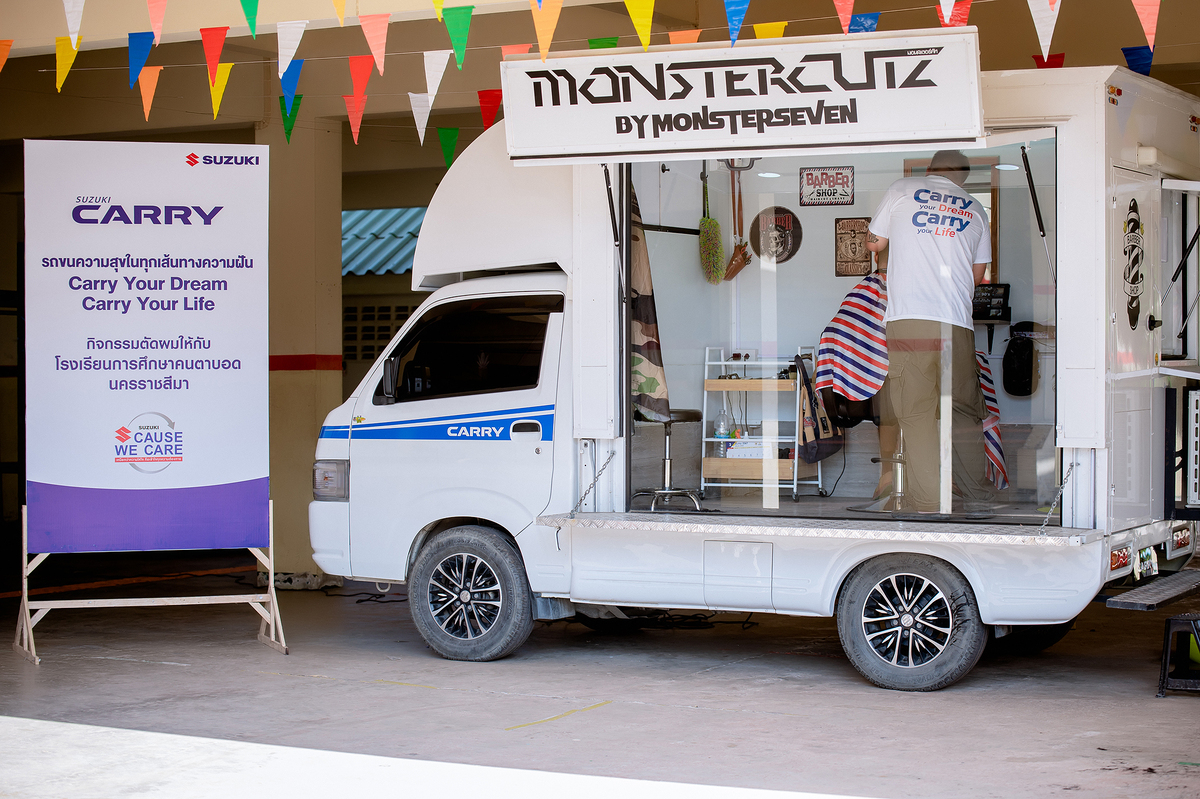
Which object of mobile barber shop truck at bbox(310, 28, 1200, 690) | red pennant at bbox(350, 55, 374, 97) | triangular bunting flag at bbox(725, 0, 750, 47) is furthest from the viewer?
red pennant at bbox(350, 55, 374, 97)

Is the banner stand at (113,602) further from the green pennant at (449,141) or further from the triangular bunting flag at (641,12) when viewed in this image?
the triangular bunting flag at (641,12)

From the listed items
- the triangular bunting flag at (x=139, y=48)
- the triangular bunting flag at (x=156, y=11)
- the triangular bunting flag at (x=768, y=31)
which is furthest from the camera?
the triangular bunting flag at (x=139, y=48)

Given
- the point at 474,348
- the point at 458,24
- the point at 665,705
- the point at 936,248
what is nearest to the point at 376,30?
the point at 458,24

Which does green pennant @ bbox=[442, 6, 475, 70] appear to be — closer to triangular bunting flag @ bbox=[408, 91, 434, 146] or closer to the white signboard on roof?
the white signboard on roof

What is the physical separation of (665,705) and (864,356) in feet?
7.53

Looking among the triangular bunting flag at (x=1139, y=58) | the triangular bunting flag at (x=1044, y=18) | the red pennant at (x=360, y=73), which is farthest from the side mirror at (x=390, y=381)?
the triangular bunting flag at (x=1139, y=58)

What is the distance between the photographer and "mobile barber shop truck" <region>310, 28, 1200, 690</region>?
5.72m

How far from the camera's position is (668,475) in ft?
22.8

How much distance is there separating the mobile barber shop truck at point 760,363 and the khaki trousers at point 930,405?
0.60ft

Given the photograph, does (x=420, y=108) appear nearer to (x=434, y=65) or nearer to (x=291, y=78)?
(x=291, y=78)

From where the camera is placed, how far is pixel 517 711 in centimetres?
571

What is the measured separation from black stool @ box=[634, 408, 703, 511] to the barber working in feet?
3.72

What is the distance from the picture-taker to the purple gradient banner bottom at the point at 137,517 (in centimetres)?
688

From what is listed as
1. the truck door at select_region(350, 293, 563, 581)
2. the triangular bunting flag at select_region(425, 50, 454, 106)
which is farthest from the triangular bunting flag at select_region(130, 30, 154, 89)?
the truck door at select_region(350, 293, 563, 581)
